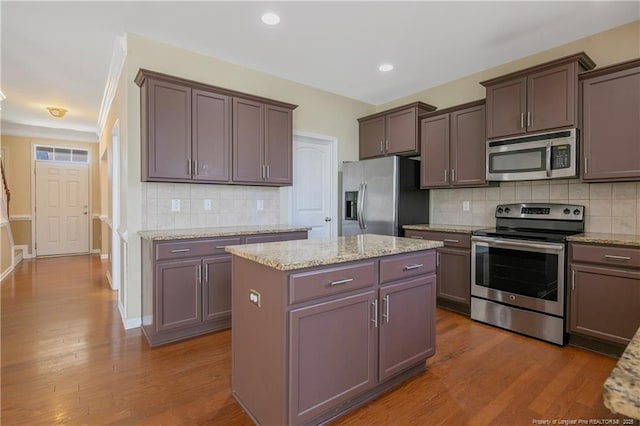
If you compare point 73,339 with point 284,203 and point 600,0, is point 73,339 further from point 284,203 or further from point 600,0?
point 600,0

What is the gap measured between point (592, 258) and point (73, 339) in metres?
4.39

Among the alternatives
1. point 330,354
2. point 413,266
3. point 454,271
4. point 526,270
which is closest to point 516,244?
point 526,270

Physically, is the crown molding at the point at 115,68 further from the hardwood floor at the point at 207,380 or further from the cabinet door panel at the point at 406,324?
the cabinet door panel at the point at 406,324

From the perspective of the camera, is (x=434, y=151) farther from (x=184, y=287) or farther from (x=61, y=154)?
(x=61, y=154)

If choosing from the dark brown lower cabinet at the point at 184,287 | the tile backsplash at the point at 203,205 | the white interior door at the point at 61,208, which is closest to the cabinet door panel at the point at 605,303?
the dark brown lower cabinet at the point at 184,287

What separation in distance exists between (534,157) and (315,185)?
8.53ft

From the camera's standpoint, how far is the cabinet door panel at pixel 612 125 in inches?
103

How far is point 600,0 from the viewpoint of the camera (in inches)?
102

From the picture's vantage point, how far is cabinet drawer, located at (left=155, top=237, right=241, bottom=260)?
272 cm

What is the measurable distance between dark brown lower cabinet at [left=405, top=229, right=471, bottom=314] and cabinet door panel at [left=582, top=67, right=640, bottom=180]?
124 cm

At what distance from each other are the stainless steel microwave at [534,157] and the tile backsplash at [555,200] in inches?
13.4

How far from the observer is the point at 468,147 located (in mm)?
3734

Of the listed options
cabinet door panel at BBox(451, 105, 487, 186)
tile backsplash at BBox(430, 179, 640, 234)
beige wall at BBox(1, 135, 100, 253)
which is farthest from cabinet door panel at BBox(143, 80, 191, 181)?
beige wall at BBox(1, 135, 100, 253)

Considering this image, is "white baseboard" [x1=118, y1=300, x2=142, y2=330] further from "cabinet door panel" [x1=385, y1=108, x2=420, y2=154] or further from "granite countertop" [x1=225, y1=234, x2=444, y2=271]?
"cabinet door panel" [x1=385, y1=108, x2=420, y2=154]
